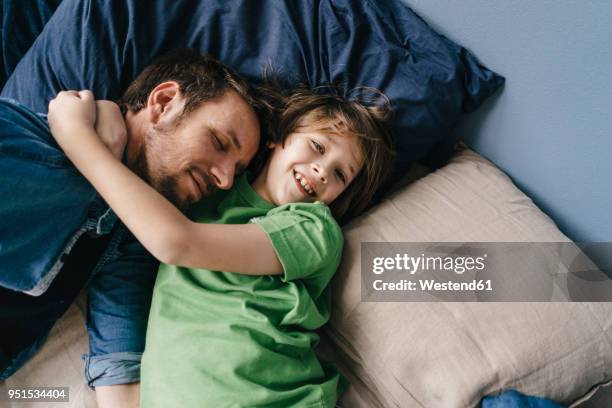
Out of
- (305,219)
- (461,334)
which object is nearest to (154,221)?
(305,219)

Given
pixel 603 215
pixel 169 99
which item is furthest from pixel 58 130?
pixel 603 215

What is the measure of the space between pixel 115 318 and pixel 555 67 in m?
0.98

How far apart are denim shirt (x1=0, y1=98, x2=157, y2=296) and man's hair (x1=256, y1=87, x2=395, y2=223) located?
421mm

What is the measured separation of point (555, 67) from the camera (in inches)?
37.3

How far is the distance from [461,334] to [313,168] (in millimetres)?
412

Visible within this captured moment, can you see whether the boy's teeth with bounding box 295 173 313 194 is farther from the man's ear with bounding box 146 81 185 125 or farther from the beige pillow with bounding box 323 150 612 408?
the man's ear with bounding box 146 81 185 125

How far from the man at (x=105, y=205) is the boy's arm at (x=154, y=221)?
0.18 ft

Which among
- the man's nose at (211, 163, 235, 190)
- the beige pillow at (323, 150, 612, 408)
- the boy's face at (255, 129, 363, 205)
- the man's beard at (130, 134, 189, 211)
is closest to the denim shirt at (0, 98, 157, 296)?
the man's beard at (130, 134, 189, 211)

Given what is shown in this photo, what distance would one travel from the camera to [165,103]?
1037mm

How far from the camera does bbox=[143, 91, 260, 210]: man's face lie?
976mm

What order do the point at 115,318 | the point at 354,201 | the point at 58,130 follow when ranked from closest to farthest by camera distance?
the point at 58,130
the point at 115,318
the point at 354,201

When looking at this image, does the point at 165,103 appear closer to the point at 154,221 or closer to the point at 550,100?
the point at 154,221

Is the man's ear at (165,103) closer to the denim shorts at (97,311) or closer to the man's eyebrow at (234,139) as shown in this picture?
the man's eyebrow at (234,139)

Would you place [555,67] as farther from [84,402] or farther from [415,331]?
[84,402]
